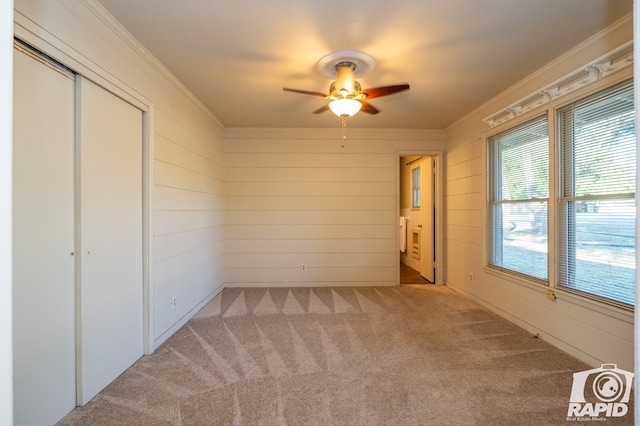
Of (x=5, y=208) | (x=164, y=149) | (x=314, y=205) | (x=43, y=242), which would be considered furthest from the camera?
(x=314, y=205)

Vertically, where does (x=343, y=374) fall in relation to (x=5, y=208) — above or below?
below

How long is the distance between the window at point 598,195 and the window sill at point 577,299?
0.06 metres

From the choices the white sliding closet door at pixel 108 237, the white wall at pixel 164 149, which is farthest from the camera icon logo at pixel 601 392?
the white wall at pixel 164 149

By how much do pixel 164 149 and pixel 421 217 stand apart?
445cm

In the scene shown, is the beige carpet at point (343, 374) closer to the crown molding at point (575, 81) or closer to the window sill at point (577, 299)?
the window sill at point (577, 299)

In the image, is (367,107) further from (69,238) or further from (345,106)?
(69,238)

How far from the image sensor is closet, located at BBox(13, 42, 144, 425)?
60.1 inches

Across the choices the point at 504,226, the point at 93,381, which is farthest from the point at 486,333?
the point at 93,381

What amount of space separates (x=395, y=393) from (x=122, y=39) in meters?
3.29

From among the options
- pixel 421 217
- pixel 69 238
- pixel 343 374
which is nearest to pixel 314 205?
pixel 421 217

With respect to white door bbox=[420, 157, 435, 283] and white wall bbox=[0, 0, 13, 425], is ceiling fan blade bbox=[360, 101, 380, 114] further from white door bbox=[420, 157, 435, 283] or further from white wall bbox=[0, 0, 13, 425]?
white door bbox=[420, 157, 435, 283]

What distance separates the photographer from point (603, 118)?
2.31 metres

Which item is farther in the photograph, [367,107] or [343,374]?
[367,107]

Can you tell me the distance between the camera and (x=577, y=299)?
249 centimetres
